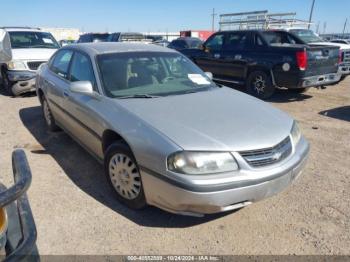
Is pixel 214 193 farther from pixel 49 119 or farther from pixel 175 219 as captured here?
pixel 49 119

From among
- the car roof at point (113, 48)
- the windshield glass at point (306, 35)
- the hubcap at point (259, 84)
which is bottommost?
the hubcap at point (259, 84)

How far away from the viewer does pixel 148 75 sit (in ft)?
12.3

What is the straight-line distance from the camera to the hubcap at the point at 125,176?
295 centimetres

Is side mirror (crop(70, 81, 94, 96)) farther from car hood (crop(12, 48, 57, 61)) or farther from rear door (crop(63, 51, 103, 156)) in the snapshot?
car hood (crop(12, 48, 57, 61))

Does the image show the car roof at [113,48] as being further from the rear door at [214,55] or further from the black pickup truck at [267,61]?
the rear door at [214,55]

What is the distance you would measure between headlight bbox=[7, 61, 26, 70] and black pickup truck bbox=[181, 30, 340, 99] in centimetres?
488

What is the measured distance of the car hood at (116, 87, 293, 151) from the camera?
2.57m

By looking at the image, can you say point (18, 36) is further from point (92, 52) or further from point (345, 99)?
point (345, 99)

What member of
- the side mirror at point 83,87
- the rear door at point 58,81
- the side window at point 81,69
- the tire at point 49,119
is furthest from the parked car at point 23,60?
the side mirror at point 83,87

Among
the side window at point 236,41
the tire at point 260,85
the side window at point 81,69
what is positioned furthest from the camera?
the side window at point 236,41

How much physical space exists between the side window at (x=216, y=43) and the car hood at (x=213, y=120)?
576cm

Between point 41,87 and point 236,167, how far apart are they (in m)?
4.11

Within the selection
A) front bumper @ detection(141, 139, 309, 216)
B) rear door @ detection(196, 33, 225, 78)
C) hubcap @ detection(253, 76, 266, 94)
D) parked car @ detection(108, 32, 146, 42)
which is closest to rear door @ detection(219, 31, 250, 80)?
rear door @ detection(196, 33, 225, 78)

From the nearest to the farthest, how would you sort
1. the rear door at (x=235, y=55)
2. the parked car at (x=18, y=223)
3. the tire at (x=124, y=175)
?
the parked car at (x=18, y=223)
the tire at (x=124, y=175)
the rear door at (x=235, y=55)
